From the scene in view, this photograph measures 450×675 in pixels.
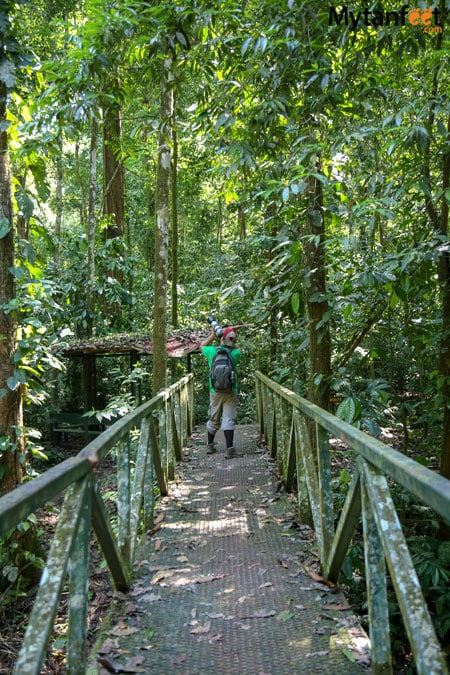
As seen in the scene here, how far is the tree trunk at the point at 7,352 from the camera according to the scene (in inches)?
205

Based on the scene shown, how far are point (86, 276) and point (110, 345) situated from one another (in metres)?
2.72

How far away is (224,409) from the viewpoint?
25.5 ft


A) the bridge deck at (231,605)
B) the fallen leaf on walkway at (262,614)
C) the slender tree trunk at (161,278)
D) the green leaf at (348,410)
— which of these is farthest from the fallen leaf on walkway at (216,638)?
the slender tree trunk at (161,278)

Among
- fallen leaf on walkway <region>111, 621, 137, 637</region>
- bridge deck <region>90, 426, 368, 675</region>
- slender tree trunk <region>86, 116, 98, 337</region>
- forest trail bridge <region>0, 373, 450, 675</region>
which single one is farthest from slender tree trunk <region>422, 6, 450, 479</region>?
slender tree trunk <region>86, 116, 98, 337</region>

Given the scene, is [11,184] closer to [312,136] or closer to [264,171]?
[264,171]

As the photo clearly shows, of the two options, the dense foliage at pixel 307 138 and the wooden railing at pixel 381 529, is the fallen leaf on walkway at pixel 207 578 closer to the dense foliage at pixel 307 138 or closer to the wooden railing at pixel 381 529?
the wooden railing at pixel 381 529

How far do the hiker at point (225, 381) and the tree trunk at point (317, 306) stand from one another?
224 cm

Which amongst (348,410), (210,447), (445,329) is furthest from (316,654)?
(210,447)

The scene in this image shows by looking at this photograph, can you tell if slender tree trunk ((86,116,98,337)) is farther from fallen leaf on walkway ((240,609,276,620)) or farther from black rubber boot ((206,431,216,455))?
fallen leaf on walkway ((240,609,276,620))

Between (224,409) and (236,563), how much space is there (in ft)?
13.1

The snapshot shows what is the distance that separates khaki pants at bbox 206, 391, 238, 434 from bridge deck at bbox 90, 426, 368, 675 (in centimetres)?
245

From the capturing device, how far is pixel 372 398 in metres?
4.81

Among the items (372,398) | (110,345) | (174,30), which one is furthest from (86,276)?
(372,398)

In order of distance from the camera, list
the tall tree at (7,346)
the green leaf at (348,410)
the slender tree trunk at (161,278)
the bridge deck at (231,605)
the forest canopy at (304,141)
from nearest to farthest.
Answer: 1. the bridge deck at (231,605)
2. the green leaf at (348,410)
3. the forest canopy at (304,141)
4. the tall tree at (7,346)
5. the slender tree trunk at (161,278)
